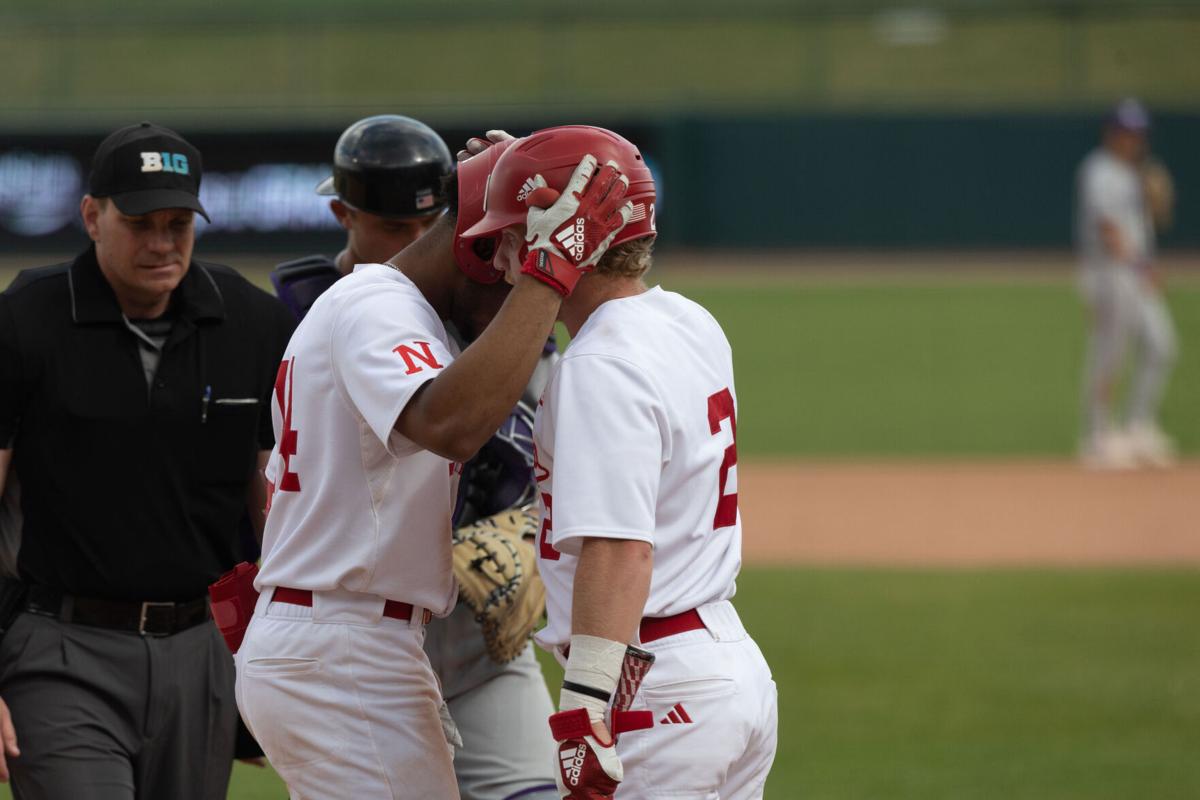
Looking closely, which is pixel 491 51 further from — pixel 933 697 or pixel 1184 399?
pixel 933 697

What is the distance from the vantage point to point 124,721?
13.5 feet

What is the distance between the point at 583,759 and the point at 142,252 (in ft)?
6.50

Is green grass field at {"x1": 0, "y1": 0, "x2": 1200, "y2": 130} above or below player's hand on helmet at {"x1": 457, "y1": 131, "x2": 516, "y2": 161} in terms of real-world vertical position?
below

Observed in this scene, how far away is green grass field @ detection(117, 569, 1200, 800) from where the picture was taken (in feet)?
21.7

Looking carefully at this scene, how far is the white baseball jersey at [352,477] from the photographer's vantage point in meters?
Answer: 3.40

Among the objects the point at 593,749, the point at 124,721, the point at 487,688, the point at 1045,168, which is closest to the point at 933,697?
the point at 487,688

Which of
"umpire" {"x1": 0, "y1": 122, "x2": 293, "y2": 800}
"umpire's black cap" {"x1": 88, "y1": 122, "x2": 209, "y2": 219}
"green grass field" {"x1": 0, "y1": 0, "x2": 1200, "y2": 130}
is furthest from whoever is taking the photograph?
"green grass field" {"x1": 0, "y1": 0, "x2": 1200, "y2": 130}

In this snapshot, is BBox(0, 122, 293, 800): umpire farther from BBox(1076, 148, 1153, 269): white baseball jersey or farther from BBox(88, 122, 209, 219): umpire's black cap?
BBox(1076, 148, 1153, 269): white baseball jersey

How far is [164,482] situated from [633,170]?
1.62 metres

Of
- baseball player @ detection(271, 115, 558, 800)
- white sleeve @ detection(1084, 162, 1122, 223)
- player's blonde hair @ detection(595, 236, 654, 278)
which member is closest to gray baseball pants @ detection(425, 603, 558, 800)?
baseball player @ detection(271, 115, 558, 800)

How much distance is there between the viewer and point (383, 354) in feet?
10.8

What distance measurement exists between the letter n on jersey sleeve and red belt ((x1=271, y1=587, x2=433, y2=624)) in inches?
22.6

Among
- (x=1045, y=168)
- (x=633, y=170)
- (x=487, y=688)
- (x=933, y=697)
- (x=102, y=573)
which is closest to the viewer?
(x=633, y=170)

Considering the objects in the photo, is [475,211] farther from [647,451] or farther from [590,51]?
[590,51]
